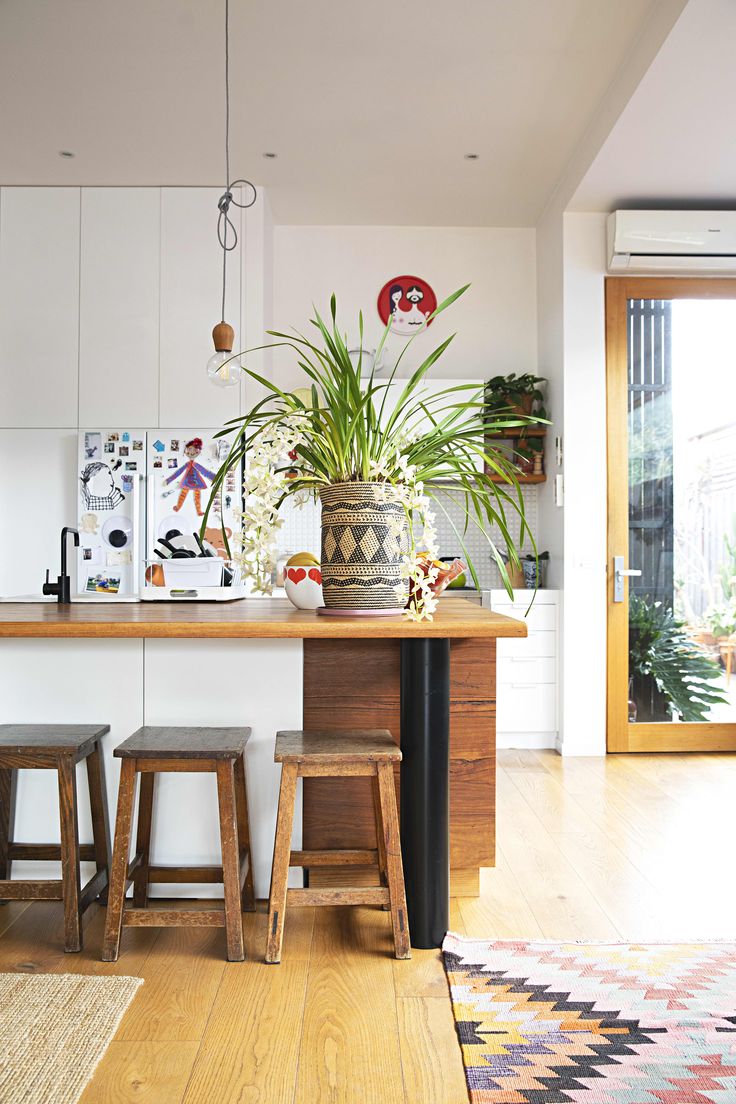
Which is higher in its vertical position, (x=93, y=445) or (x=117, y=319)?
(x=117, y=319)

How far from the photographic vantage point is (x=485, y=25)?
3.33 meters

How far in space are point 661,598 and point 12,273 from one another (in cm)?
402

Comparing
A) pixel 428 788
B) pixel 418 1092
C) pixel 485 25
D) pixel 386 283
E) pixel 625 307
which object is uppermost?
pixel 485 25

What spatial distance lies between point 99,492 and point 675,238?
3338 mm

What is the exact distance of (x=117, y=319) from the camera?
4.75 m

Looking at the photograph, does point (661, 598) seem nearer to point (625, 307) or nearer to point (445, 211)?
point (625, 307)

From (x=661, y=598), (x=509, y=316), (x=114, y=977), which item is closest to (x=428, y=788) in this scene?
(x=114, y=977)

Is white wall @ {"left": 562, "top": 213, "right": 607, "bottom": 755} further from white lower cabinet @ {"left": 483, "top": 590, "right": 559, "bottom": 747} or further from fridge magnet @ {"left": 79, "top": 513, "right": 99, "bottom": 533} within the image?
fridge magnet @ {"left": 79, "top": 513, "right": 99, "bottom": 533}

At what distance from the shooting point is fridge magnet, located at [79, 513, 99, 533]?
4652mm

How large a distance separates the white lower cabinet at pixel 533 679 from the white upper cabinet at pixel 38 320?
275 centimetres

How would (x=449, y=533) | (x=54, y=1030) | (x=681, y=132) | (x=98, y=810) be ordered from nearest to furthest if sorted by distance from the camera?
(x=54, y=1030) < (x=98, y=810) < (x=681, y=132) < (x=449, y=533)

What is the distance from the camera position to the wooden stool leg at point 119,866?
2020 millimetres

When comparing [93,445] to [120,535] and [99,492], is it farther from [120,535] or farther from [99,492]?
[120,535]

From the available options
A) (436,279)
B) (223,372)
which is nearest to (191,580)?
(223,372)
